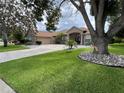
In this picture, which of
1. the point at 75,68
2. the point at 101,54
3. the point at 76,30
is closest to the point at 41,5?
the point at 101,54

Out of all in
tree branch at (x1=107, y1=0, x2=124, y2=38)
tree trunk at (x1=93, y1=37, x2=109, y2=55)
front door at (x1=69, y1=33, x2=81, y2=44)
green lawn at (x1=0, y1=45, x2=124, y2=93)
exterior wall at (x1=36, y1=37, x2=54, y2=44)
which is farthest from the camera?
exterior wall at (x1=36, y1=37, x2=54, y2=44)

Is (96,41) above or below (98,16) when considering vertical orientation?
below

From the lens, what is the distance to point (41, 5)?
15945mm

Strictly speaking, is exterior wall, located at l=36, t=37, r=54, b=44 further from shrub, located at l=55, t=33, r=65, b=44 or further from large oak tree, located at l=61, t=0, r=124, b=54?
large oak tree, located at l=61, t=0, r=124, b=54

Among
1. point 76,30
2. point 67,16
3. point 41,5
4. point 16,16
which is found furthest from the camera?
point 76,30

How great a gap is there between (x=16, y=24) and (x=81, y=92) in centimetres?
3710

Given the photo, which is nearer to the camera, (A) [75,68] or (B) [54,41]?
(A) [75,68]

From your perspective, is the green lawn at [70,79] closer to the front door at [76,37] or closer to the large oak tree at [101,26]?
the large oak tree at [101,26]

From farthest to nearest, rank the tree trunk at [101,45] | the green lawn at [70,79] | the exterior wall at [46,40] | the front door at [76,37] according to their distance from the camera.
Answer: the exterior wall at [46,40] < the front door at [76,37] < the tree trunk at [101,45] < the green lawn at [70,79]

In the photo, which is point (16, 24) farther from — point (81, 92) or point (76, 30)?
point (81, 92)

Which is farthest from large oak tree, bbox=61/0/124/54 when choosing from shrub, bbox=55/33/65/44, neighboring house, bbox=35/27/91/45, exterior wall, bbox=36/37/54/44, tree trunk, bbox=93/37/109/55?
exterior wall, bbox=36/37/54/44

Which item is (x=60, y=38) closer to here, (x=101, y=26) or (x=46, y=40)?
(x=46, y=40)

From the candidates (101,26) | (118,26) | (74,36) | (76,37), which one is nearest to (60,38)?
(74,36)

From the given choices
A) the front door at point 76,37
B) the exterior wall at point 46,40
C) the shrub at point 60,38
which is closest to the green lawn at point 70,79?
the front door at point 76,37
